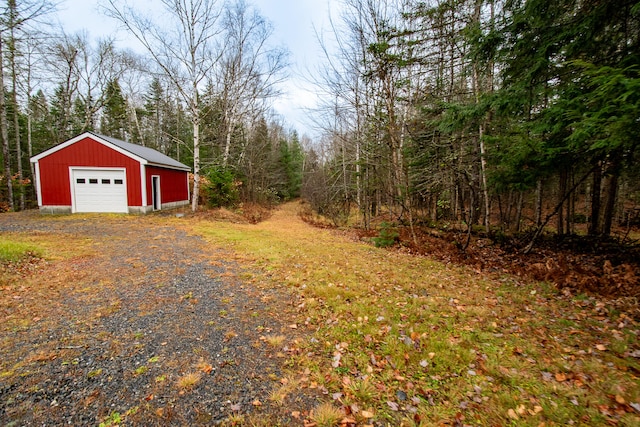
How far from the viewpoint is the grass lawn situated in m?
2.22

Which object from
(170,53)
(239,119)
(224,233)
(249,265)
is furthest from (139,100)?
(249,265)

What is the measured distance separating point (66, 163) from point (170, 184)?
4410 mm

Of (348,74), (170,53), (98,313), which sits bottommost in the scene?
(98,313)

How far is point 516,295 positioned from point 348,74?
357 inches

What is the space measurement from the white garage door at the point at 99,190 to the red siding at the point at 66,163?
1.05 ft

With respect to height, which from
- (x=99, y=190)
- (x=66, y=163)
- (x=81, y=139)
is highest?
(x=81, y=139)

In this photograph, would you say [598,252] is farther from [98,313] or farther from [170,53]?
[170,53]

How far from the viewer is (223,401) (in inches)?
88.0

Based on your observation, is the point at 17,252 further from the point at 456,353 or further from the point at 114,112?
the point at 114,112

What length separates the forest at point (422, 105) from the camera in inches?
186

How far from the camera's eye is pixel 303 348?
3.05 metres

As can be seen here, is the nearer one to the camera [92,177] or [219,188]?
[92,177]

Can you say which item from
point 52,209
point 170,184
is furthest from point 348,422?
point 170,184

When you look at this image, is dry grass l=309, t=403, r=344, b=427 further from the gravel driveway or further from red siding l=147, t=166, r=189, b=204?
red siding l=147, t=166, r=189, b=204
